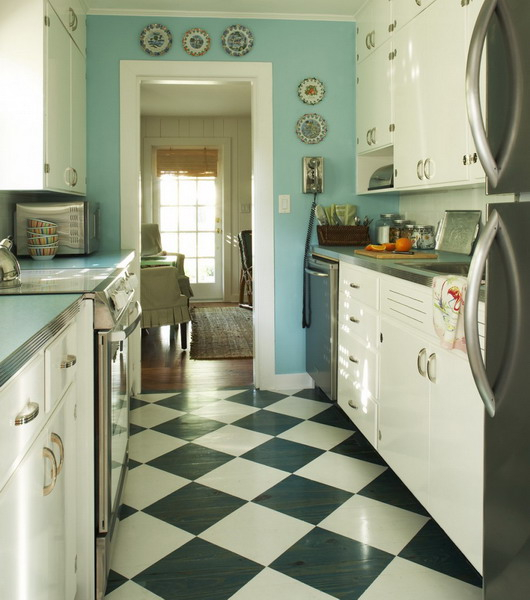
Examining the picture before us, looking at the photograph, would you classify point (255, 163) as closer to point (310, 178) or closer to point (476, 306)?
point (310, 178)

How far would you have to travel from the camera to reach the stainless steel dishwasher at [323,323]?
3479 mm

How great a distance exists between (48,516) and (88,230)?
2.28 m

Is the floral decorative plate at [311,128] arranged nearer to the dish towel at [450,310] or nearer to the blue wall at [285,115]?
the blue wall at [285,115]

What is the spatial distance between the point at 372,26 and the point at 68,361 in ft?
9.74

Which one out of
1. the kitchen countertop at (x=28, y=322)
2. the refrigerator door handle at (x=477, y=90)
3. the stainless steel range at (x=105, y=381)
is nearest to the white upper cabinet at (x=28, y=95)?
the stainless steel range at (x=105, y=381)

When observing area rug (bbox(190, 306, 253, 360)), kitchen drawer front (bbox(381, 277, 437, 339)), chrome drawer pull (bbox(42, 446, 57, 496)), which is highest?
kitchen drawer front (bbox(381, 277, 437, 339))

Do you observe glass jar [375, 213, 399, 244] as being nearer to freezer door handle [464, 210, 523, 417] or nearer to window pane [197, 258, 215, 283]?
freezer door handle [464, 210, 523, 417]

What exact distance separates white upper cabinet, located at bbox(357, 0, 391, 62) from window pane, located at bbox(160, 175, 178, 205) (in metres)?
4.67

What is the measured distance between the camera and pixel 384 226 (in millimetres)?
3965

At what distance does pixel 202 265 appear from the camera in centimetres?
851

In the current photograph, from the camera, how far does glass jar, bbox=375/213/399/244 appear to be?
12.9 ft

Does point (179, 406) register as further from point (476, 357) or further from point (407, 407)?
point (476, 357)

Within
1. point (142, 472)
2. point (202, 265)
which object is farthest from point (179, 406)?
point (202, 265)

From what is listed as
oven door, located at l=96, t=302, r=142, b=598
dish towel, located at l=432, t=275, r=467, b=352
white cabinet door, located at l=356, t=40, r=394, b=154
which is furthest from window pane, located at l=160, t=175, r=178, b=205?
dish towel, located at l=432, t=275, r=467, b=352
